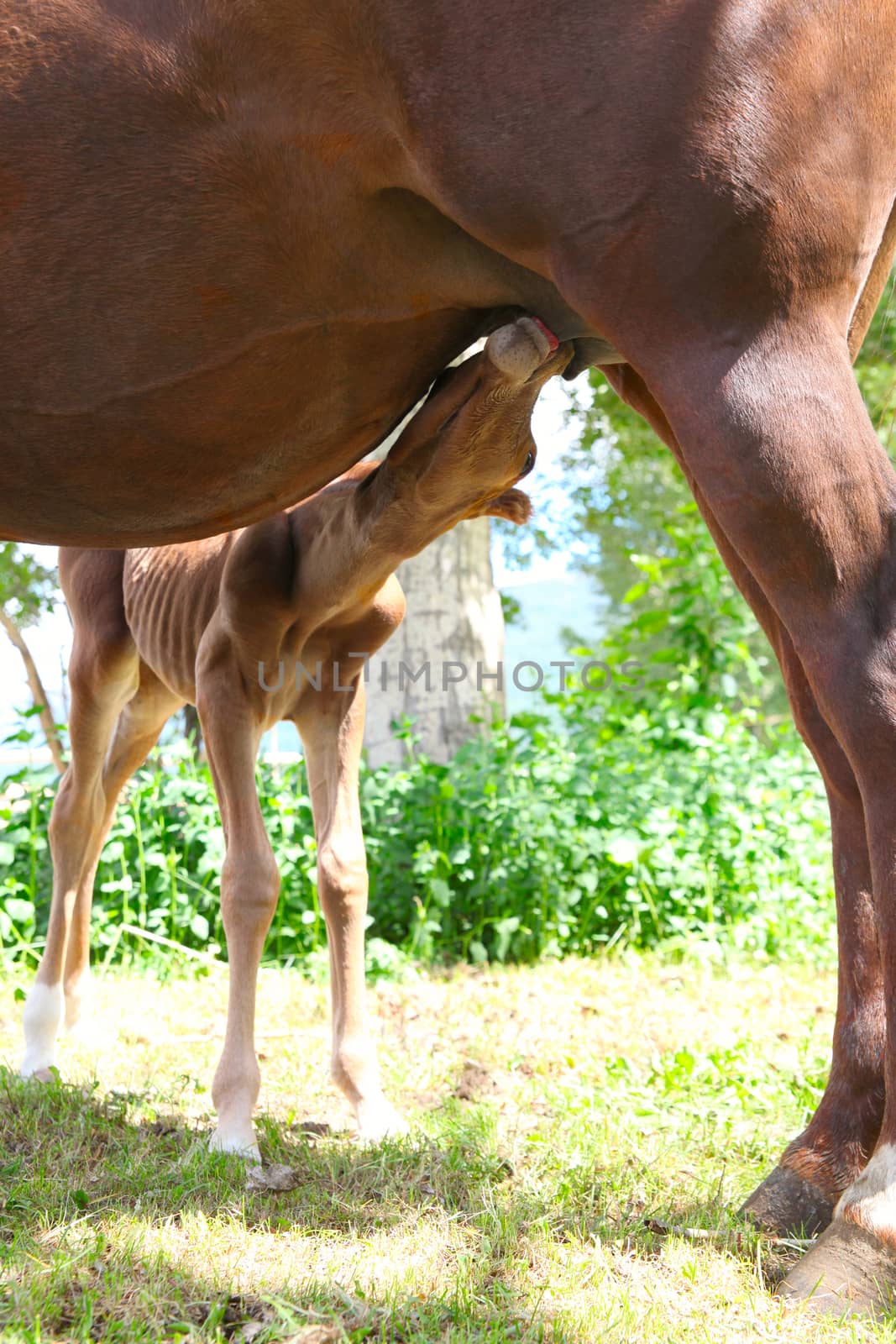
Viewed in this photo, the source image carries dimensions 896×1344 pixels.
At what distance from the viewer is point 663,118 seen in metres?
1.72

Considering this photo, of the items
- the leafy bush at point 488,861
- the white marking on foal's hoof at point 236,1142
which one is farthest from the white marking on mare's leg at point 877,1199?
the leafy bush at point 488,861

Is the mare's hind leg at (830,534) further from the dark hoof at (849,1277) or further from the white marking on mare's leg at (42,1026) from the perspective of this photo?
the white marking on mare's leg at (42,1026)

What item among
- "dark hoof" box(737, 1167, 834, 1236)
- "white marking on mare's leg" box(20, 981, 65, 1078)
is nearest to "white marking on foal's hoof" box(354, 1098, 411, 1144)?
"dark hoof" box(737, 1167, 834, 1236)

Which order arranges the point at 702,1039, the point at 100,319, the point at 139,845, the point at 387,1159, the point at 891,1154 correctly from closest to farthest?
the point at 891,1154, the point at 100,319, the point at 387,1159, the point at 702,1039, the point at 139,845

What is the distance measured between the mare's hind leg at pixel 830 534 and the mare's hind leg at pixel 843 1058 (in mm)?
426

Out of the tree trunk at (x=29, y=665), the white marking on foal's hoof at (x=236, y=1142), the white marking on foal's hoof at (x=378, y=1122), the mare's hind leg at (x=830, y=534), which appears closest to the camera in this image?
the mare's hind leg at (x=830, y=534)

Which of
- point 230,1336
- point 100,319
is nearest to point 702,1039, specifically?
point 230,1336

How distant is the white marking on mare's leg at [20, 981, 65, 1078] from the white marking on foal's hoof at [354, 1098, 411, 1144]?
125cm

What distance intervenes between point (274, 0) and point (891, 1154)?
209 cm

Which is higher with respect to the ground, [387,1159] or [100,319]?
[100,319]

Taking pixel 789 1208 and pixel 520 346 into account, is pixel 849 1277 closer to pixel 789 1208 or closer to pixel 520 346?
pixel 789 1208

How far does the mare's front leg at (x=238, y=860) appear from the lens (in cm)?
306

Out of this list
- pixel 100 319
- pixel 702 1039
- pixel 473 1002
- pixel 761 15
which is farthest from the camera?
pixel 473 1002

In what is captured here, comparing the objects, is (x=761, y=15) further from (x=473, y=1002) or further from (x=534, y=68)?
(x=473, y=1002)
